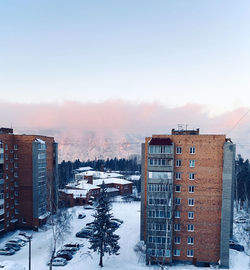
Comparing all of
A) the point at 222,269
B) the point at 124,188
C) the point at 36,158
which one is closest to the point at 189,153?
the point at 222,269

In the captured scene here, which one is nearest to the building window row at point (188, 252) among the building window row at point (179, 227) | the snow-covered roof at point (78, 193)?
the building window row at point (179, 227)

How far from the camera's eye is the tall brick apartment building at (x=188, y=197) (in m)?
27.4

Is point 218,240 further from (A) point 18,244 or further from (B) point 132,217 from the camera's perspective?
(A) point 18,244

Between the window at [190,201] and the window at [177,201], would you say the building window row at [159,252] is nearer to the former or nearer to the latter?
the window at [177,201]

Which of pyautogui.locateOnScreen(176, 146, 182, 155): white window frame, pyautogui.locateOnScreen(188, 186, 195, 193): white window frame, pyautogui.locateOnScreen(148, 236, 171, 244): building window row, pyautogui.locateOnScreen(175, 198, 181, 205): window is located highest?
pyautogui.locateOnScreen(176, 146, 182, 155): white window frame

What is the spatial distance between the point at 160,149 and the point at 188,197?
717 cm

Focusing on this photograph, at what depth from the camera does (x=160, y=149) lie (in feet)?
91.9

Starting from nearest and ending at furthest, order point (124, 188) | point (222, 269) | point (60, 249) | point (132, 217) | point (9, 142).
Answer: point (222, 269) < point (60, 249) < point (9, 142) < point (132, 217) < point (124, 188)

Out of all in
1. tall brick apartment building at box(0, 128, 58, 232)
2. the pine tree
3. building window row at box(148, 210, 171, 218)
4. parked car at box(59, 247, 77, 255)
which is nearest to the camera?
the pine tree

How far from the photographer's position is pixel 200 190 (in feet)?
91.7

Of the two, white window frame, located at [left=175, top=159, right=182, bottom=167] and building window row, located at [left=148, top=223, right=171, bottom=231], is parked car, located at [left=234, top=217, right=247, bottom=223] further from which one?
white window frame, located at [left=175, top=159, right=182, bottom=167]

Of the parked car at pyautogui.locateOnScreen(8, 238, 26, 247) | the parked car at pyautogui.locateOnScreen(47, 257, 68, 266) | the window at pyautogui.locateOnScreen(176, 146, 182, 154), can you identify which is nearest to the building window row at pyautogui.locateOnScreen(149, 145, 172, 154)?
the window at pyautogui.locateOnScreen(176, 146, 182, 154)

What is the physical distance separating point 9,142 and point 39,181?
8.80m

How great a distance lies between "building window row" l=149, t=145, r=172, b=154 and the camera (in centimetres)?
2788
